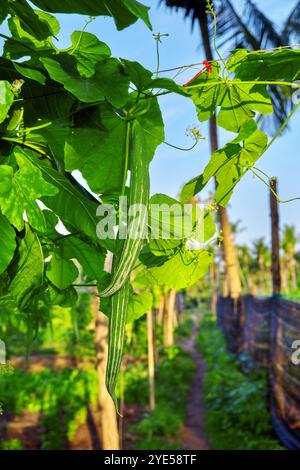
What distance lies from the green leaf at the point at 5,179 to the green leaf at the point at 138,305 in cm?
57

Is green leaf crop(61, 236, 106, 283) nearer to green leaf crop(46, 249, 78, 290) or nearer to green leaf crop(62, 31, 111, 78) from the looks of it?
green leaf crop(46, 249, 78, 290)

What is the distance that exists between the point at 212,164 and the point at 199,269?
0.25 meters

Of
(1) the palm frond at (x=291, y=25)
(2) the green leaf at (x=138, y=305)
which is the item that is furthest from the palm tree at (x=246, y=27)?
(2) the green leaf at (x=138, y=305)

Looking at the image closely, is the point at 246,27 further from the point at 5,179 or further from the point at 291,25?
the point at 5,179

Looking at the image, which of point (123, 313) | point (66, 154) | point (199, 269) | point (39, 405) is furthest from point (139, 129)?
point (39, 405)

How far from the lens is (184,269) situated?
1006 millimetres

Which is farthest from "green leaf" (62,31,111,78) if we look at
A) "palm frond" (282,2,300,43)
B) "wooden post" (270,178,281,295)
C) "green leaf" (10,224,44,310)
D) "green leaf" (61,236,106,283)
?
"palm frond" (282,2,300,43)

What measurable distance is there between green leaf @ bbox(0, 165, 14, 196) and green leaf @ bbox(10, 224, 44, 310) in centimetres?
19

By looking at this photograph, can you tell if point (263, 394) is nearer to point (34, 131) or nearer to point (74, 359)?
point (34, 131)

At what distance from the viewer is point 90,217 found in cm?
77

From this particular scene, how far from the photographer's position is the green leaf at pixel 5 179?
0.64 m

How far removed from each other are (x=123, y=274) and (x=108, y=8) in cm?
30

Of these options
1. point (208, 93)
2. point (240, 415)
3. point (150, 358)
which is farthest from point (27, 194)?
point (150, 358)

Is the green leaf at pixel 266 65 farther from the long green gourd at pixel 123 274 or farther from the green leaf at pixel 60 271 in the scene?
the green leaf at pixel 60 271
